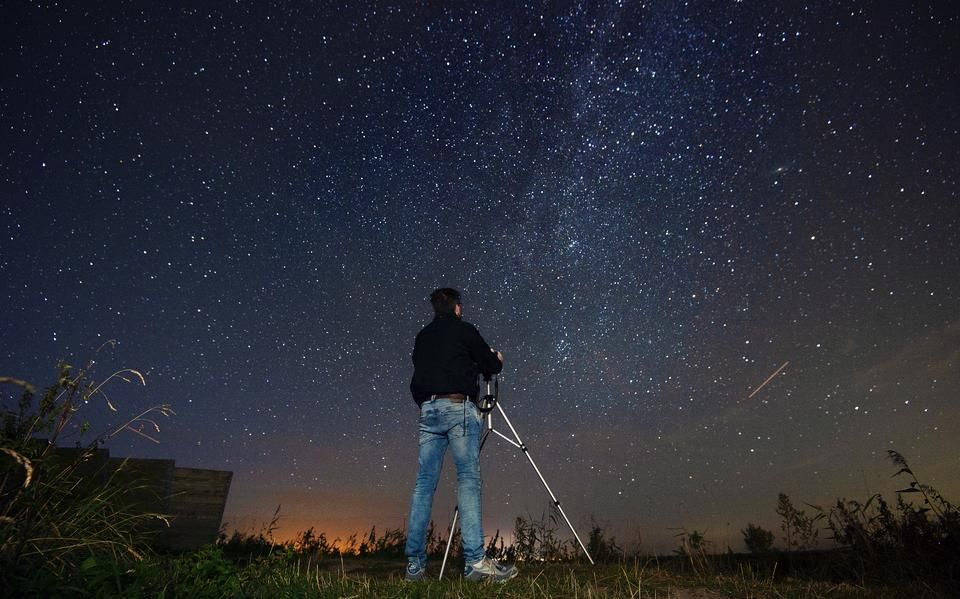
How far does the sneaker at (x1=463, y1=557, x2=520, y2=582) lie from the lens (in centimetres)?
416

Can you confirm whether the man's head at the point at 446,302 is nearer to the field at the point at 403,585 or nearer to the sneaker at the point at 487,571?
the sneaker at the point at 487,571

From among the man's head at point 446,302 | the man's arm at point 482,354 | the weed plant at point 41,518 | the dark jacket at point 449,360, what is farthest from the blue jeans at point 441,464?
the weed plant at point 41,518

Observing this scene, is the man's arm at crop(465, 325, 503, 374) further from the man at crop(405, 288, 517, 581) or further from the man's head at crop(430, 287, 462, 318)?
A: the man's head at crop(430, 287, 462, 318)

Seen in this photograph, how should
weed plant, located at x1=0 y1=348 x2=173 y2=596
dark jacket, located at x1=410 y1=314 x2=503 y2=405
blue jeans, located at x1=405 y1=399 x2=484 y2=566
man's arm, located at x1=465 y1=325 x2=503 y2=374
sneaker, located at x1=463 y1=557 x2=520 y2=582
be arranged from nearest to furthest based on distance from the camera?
weed plant, located at x1=0 y1=348 x2=173 y2=596, sneaker, located at x1=463 y1=557 x2=520 y2=582, blue jeans, located at x1=405 y1=399 x2=484 y2=566, dark jacket, located at x1=410 y1=314 x2=503 y2=405, man's arm, located at x1=465 y1=325 x2=503 y2=374

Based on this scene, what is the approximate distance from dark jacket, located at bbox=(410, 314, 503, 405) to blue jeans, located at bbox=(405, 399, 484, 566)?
145 millimetres

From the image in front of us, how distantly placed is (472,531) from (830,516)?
12.3ft

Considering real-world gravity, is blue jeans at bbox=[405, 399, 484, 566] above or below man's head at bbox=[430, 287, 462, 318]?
below

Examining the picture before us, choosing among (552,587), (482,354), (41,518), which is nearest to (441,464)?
(482,354)

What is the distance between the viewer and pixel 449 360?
504cm

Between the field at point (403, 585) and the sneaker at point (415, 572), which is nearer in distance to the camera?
the field at point (403, 585)

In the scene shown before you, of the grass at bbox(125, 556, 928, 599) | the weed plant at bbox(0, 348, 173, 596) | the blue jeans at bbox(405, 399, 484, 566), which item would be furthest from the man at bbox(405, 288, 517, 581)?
the weed plant at bbox(0, 348, 173, 596)

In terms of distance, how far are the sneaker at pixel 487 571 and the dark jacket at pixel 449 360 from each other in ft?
4.55

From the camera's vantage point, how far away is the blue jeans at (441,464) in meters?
4.66

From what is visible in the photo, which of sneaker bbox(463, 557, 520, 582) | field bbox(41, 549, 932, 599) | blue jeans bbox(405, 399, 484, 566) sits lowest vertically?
field bbox(41, 549, 932, 599)
